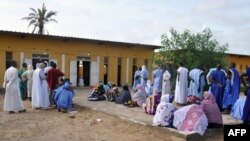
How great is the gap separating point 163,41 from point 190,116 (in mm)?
12213

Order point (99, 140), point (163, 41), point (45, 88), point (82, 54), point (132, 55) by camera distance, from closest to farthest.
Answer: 1. point (99, 140)
2. point (45, 88)
3. point (163, 41)
4. point (82, 54)
5. point (132, 55)

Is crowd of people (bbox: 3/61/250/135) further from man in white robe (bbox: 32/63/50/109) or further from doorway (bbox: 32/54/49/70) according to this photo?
doorway (bbox: 32/54/49/70)

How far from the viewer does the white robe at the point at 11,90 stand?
487 inches

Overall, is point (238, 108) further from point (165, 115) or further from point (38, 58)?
point (38, 58)

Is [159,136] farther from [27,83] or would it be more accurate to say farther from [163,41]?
[163,41]

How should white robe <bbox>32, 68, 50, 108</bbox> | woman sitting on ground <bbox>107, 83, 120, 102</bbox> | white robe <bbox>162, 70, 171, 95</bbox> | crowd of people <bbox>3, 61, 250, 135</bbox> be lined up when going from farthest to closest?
1. woman sitting on ground <bbox>107, 83, 120, 102</bbox>
2. white robe <bbox>162, 70, 171, 95</bbox>
3. white robe <bbox>32, 68, 50, 108</bbox>
4. crowd of people <bbox>3, 61, 250, 135</bbox>

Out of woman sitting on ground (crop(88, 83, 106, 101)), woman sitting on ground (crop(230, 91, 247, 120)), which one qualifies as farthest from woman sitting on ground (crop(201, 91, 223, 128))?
woman sitting on ground (crop(88, 83, 106, 101))

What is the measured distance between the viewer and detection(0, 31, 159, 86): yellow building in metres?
24.3

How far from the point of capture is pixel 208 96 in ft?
31.8

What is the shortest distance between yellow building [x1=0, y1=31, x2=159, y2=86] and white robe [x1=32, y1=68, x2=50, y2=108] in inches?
436

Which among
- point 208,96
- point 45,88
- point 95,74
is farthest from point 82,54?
point 208,96

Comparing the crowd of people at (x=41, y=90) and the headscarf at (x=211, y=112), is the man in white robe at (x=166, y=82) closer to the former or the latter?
the crowd of people at (x=41, y=90)

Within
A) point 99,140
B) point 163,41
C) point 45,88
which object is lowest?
point 99,140

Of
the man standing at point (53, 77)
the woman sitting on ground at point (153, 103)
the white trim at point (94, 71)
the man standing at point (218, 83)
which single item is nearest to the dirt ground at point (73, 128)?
the woman sitting on ground at point (153, 103)
